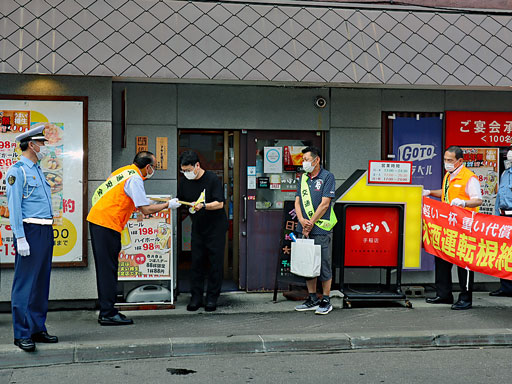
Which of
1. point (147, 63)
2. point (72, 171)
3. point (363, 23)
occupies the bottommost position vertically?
point (72, 171)

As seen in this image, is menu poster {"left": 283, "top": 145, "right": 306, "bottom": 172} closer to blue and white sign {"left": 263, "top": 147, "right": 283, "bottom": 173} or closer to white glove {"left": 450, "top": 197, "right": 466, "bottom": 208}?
blue and white sign {"left": 263, "top": 147, "right": 283, "bottom": 173}

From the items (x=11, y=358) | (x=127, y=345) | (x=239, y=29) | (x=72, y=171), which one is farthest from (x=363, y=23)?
(x=11, y=358)

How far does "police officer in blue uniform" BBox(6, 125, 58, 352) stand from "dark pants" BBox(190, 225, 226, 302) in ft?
7.31

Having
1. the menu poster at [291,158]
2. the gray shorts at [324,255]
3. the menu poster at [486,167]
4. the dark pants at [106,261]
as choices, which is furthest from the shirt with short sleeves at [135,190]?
the menu poster at [486,167]

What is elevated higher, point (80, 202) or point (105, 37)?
point (105, 37)

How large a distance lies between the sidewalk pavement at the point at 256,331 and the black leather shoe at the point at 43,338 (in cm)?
12

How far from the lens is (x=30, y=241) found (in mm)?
6539

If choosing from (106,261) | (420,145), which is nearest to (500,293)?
(420,145)

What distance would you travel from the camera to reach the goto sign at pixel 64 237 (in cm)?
847

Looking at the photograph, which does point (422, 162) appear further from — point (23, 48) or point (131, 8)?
point (23, 48)

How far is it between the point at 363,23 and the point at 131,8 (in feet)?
9.73

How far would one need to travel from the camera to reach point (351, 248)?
8.78 meters

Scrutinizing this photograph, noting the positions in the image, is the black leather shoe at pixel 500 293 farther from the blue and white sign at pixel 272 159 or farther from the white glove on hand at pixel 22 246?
the white glove on hand at pixel 22 246

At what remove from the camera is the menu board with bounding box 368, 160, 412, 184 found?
28.2 ft
